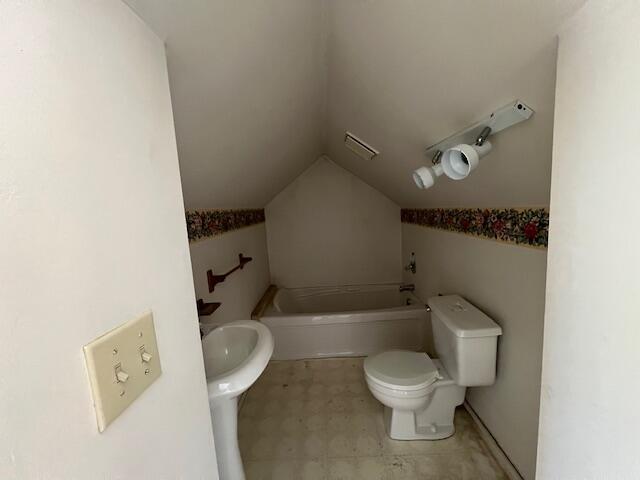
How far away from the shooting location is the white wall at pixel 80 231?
296 millimetres

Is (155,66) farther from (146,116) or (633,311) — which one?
(633,311)

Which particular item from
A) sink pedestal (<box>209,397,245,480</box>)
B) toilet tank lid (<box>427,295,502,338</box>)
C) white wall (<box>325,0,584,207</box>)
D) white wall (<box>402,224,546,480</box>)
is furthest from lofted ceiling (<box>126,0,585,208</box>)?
sink pedestal (<box>209,397,245,480</box>)

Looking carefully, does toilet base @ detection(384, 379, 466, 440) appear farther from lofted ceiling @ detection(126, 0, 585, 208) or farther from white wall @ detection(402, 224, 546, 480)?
lofted ceiling @ detection(126, 0, 585, 208)

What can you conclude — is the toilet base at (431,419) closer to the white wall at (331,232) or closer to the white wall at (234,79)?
the white wall at (234,79)

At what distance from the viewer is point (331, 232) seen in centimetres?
315

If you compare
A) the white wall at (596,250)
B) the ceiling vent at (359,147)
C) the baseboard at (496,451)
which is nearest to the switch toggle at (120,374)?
the white wall at (596,250)

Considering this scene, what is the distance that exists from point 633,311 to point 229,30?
990 mm

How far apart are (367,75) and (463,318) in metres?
1.22

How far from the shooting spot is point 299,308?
310 centimetres

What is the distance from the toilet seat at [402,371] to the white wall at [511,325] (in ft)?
1.11

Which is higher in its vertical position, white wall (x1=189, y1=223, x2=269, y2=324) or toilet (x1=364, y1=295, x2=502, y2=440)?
white wall (x1=189, y1=223, x2=269, y2=324)

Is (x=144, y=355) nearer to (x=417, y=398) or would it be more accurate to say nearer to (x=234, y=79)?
(x=234, y=79)

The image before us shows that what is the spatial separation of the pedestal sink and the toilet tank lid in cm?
92

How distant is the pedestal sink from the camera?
863mm
